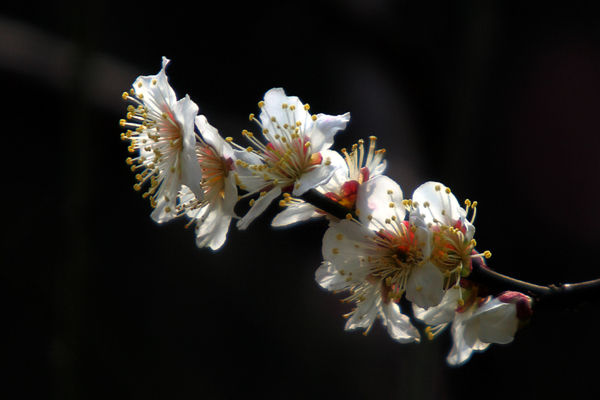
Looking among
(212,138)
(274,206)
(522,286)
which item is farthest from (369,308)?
(274,206)

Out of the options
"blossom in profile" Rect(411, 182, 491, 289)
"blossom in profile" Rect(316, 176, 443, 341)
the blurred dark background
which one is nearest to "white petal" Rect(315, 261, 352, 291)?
"blossom in profile" Rect(316, 176, 443, 341)

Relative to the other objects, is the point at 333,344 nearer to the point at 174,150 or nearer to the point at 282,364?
the point at 282,364

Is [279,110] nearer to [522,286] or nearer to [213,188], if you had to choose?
[213,188]

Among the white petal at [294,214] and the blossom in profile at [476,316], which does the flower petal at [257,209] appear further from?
the blossom in profile at [476,316]

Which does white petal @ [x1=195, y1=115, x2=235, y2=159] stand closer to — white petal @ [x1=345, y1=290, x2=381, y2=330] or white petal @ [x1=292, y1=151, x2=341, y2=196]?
white petal @ [x1=292, y1=151, x2=341, y2=196]

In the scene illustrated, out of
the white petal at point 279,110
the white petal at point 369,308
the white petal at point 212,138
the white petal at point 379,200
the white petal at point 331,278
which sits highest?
the white petal at point 279,110

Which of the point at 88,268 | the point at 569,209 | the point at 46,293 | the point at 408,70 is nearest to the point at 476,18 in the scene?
the point at 408,70

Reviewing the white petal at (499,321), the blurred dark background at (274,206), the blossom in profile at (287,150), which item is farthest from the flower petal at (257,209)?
the blurred dark background at (274,206)
